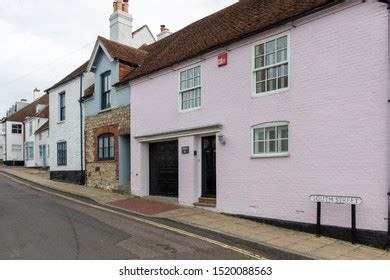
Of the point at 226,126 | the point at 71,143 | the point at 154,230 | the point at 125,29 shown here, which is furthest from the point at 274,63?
the point at 71,143

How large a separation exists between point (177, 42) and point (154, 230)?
9.37 m

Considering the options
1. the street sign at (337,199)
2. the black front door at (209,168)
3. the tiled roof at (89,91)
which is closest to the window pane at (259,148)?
the black front door at (209,168)

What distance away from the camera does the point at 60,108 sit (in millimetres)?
23078

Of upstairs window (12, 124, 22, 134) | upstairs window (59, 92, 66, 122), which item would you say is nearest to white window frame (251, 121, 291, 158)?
upstairs window (59, 92, 66, 122)

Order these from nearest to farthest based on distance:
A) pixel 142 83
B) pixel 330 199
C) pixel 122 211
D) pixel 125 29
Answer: pixel 330 199 → pixel 122 211 → pixel 142 83 → pixel 125 29

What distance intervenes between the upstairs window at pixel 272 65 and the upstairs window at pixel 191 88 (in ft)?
8.43

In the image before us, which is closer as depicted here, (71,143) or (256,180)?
(256,180)

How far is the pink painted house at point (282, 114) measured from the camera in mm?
8180

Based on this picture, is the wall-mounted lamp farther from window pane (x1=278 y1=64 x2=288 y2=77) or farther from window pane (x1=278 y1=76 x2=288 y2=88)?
window pane (x1=278 y1=64 x2=288 y2=77)

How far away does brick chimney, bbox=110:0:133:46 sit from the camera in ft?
68.3

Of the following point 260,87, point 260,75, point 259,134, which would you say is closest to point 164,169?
point 259,134

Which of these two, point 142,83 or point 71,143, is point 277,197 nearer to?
point 142,83

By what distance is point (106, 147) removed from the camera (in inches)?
717

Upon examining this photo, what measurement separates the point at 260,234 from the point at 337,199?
1912mm
